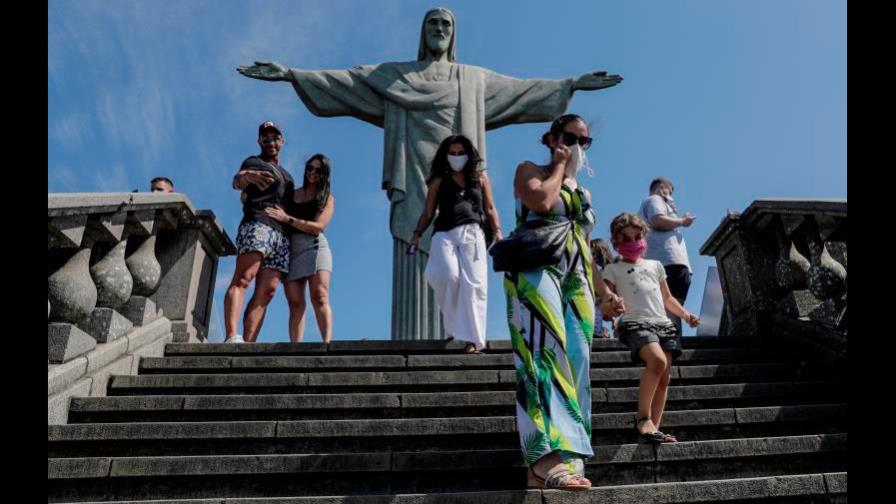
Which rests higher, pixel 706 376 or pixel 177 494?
pixel 706 376

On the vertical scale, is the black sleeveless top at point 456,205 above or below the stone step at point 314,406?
above

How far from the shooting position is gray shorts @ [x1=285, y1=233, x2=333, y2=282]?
19.1ft

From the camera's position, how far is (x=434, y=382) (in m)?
4.36

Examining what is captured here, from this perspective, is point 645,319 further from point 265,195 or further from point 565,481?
point 265,195

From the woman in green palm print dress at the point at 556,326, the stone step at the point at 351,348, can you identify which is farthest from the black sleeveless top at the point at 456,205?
the woman in green palm print dress at the point at 556,326

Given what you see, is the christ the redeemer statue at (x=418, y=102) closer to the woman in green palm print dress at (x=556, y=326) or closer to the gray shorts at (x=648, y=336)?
the gray shorts at (x=648, y=336)

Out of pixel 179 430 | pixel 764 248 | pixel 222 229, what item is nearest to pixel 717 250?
pixel 764 248

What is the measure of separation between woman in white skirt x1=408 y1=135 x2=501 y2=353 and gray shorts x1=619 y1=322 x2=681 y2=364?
1.42 meters

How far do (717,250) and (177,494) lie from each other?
17.0 feet

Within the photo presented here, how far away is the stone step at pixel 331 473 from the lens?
3.20m

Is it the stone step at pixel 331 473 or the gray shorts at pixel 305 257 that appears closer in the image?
the stone step at pixel 331 473

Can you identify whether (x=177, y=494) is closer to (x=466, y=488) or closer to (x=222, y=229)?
(x=466, y=488)

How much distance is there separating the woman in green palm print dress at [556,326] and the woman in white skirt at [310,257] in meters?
3.02

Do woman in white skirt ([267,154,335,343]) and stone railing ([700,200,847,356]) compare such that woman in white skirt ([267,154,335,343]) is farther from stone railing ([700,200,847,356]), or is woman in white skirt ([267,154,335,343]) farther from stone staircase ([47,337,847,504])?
stone railing ([700,200,847,356])
